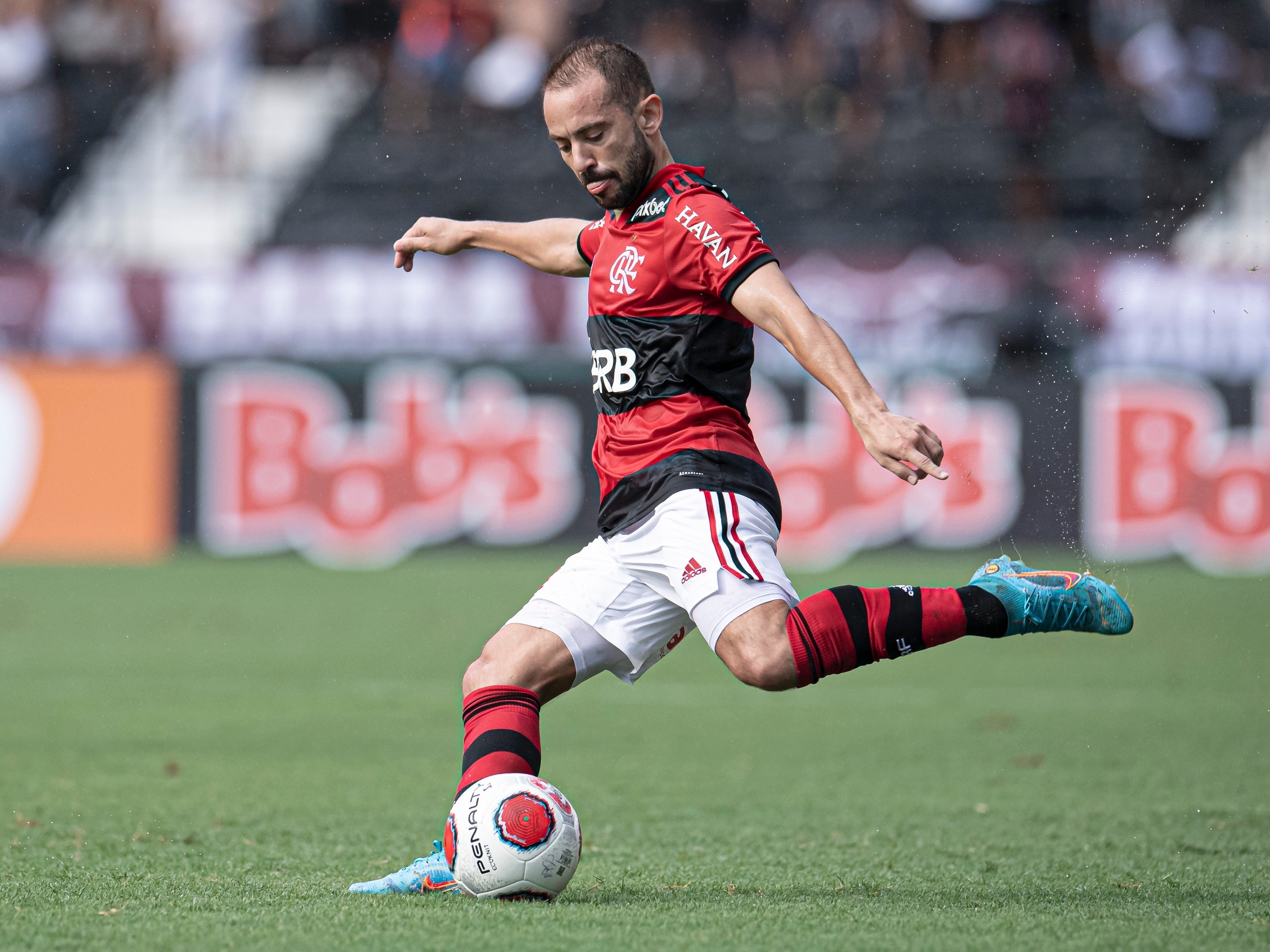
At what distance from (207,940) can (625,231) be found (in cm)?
186

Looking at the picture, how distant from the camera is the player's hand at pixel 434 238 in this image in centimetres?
446

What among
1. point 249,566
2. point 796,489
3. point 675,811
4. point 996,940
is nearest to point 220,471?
point 249,566

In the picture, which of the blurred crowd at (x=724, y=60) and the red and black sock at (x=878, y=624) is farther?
the blurred crowd at (x=724, y=60)

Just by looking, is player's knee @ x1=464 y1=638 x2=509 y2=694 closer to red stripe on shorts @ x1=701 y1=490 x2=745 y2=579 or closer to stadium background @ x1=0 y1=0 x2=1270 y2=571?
red stripe on shorts @ x1=701 y1=490 x2=745 y2=579

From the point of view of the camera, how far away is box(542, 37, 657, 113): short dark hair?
3.81 metres

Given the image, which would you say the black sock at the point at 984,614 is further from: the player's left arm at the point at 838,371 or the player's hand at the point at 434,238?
the player's hand at the point at 434,238

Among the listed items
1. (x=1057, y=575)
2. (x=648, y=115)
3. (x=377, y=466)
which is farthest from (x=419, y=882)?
(x=377, y=466)

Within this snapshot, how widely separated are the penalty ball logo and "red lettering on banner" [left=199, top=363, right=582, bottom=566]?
947 centimetres

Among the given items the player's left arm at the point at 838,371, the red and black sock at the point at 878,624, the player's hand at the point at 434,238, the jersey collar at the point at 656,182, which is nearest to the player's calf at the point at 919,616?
the red and black sock at the point at 878,624

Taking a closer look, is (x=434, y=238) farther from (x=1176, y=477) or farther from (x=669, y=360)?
(x=1176, y=477)

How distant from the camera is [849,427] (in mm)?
12945

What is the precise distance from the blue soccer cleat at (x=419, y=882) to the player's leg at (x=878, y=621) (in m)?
0.81

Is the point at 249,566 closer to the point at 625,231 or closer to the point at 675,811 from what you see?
the point at 675,811

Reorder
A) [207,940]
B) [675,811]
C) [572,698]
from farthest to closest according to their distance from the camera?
1. [572,698]
2. [675,811]
3. [207,940]
